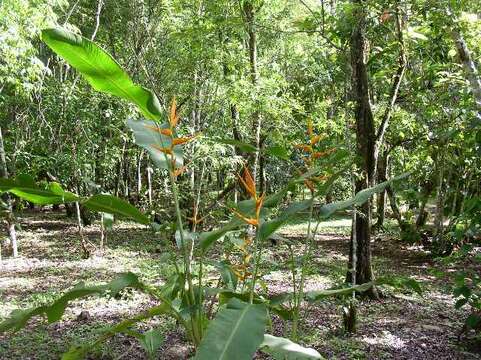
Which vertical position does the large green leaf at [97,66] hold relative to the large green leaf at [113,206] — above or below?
above

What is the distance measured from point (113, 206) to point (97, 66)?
0.59m

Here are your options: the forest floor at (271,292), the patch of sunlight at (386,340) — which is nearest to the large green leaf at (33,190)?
the forest floor at (271,292)

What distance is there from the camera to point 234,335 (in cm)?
146

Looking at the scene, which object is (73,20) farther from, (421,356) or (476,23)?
(421,356)

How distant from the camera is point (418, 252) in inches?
386

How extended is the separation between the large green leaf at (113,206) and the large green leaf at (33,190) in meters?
0.09

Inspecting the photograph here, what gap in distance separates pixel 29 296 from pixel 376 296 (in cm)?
473

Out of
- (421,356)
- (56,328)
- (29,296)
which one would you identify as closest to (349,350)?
(421,356)

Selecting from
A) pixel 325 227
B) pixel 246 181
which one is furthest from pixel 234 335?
pixel 325 227

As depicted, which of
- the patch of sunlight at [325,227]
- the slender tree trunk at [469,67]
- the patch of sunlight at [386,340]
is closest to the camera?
the patch of sunlight at [386,340]

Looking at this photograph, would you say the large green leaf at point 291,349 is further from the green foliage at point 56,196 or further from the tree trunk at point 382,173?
the tree trunk at point 382,173

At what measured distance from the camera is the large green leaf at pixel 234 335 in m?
1.40

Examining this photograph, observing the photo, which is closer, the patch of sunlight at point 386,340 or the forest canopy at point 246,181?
the forest canopy at point 246,181

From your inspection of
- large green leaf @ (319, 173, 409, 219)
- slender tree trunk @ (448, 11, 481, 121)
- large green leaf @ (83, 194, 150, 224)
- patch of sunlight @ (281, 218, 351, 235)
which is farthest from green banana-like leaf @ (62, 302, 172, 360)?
patch of sunlight @ (281, 218, 351, 235)
